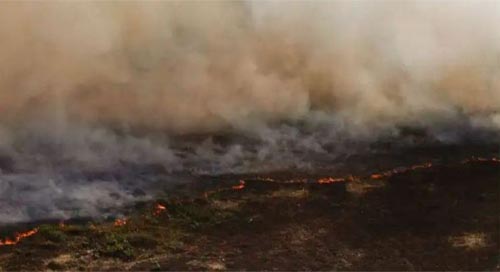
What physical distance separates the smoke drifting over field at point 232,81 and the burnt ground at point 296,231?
2.57 ft

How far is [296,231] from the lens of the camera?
6.58 m

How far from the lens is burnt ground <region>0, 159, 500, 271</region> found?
607cm

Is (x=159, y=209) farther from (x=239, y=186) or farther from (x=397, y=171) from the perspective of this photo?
(x=397, y=171)

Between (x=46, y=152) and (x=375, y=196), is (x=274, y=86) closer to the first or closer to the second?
(x=375, y=196)

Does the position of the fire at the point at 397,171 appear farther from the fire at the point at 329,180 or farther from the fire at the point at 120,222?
the fire at the point at 120,222

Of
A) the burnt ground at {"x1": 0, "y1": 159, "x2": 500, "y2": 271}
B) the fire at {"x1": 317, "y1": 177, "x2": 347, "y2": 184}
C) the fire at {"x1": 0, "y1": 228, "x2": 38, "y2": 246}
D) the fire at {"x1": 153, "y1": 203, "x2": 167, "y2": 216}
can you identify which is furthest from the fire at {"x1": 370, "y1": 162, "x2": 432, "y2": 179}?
the fire at {"x1": 0, "y1": 228, "x2": 38, "y2": 246}

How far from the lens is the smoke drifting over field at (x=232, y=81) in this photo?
8109 mm

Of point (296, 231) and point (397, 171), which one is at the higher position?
point (397, 171)

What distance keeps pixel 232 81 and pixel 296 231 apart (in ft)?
9.88

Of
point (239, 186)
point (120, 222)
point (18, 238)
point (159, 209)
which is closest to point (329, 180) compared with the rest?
point (239, 186)

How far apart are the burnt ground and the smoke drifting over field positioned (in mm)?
784

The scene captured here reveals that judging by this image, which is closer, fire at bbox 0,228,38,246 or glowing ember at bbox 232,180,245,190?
fire at bbox 0,228,38,246

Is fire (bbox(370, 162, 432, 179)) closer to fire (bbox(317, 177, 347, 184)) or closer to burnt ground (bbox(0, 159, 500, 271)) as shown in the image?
burnt ground (bbox(0, 159, 500, 271))

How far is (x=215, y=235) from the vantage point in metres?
6.52
